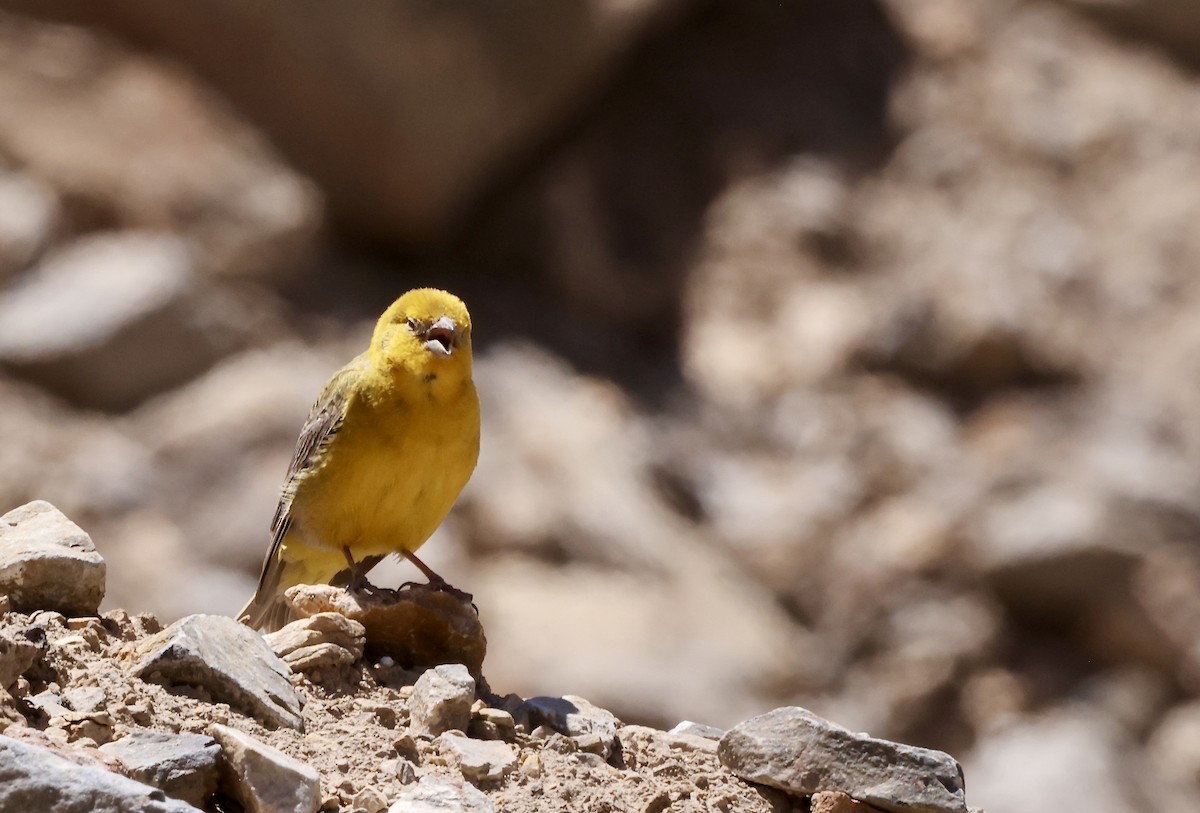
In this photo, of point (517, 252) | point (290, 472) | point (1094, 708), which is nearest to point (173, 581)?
point (517, 252)

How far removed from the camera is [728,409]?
47.6ft

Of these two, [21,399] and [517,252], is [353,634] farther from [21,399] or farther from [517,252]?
[517,252]

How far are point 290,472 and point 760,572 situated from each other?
804 centimetres

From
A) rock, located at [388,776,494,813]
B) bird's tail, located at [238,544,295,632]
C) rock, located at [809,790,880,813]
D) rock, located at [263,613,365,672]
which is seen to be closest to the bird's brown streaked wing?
bird's tail, located at [238,544,295,632]

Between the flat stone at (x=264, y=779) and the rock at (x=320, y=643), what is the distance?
0.95 m

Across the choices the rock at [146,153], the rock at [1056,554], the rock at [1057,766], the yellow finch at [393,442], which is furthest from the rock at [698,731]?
the rock at [146,153]

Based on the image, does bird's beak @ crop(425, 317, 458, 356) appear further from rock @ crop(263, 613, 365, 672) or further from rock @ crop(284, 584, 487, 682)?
rock @ crop(263, 613, 365, 672)

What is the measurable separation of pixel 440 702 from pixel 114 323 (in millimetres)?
9146

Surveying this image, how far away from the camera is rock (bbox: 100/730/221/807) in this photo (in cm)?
362

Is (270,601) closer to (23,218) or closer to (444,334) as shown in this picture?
(444,334)

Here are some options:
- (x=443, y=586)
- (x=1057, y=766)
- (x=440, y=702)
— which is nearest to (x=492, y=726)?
(x=440, y=702)

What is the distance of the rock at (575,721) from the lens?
15.5 ft

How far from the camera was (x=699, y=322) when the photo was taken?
49.9ft

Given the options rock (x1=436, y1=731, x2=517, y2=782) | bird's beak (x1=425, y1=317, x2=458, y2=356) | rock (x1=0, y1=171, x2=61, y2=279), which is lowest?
rock (x1=436, y1=731, x2=517, y2=782)
